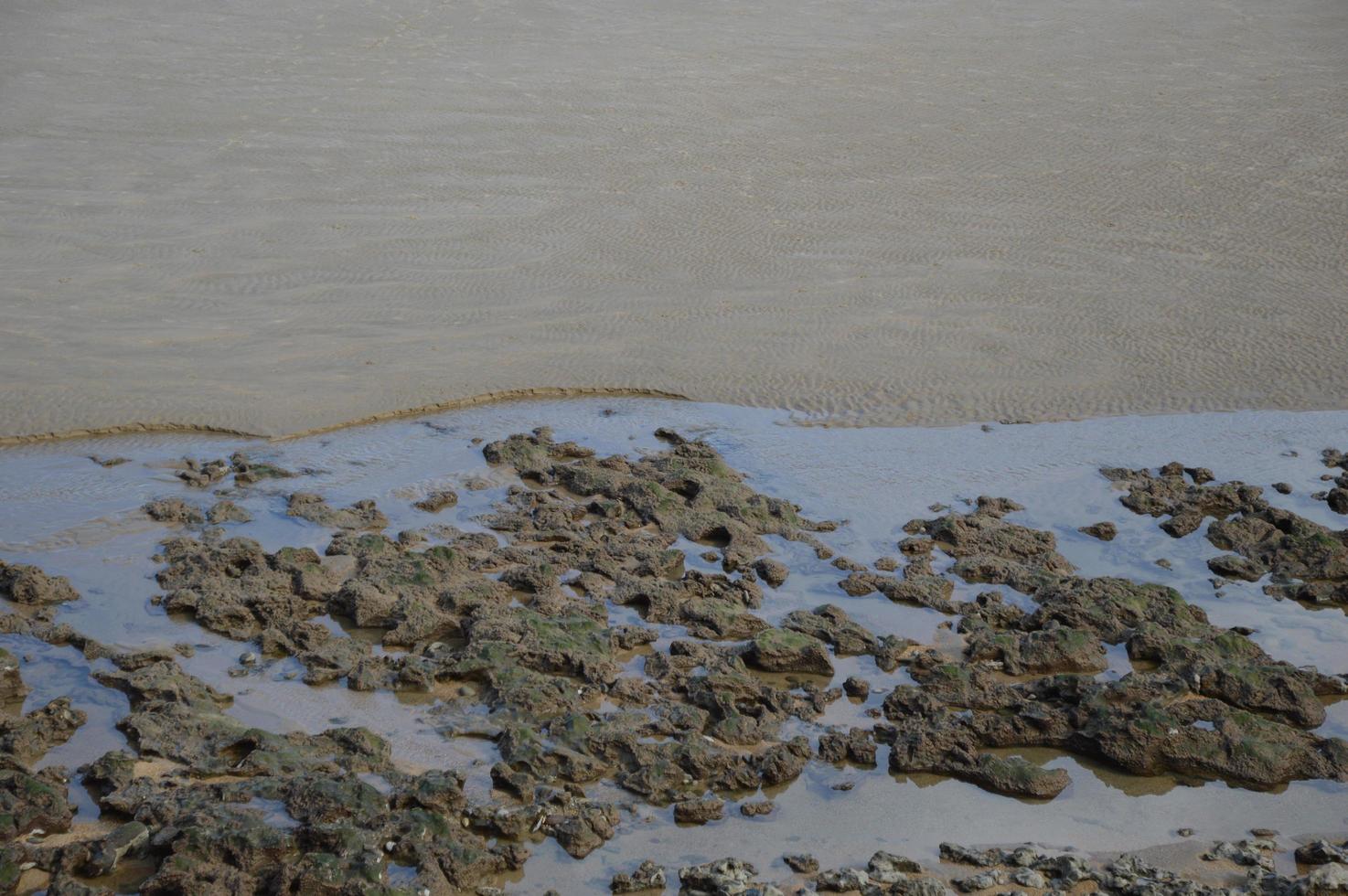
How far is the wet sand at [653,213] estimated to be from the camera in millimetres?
7203

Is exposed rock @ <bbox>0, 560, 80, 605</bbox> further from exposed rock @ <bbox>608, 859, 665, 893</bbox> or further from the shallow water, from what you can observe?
exposed rock @ <bbox>608, 859, 665, 893</bbox>

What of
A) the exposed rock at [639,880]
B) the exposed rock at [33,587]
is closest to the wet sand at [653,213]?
the exposed rock at [33,587]

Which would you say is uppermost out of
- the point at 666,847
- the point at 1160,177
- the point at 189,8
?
the point at 189,8

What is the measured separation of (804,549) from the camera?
18.2 feet

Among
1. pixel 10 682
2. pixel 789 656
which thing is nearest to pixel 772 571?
pixel 789 656

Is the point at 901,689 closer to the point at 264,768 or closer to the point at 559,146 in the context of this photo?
the point at 264,768

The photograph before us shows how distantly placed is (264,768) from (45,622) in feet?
4.55

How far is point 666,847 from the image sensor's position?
12.2 feet

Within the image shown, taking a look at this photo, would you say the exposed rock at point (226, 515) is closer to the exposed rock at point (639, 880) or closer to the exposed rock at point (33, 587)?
the exposed rock at point (33, 587)

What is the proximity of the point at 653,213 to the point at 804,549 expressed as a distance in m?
4.48

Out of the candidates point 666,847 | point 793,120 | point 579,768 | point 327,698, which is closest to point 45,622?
point 327,698

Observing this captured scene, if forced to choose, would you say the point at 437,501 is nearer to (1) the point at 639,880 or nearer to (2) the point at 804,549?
(2) the point at 804,549

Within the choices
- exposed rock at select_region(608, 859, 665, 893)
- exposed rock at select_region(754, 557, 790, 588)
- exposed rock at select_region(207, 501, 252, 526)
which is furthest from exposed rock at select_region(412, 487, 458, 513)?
exposed rock at select_region(608, 859, 665, 893)

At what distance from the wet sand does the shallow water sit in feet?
1.07
